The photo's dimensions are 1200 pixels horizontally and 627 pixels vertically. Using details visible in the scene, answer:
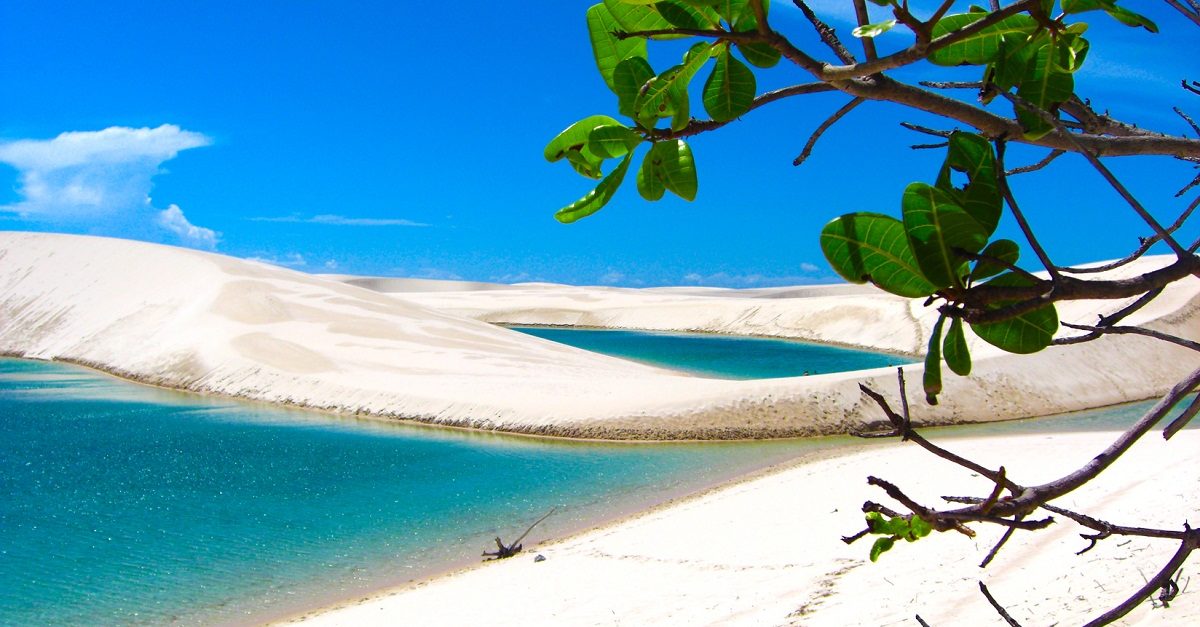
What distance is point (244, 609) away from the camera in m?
8.36

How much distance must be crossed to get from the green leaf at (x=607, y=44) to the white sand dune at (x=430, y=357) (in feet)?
53.2

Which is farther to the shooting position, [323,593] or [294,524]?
[294,524]

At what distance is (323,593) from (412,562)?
48.6 inches

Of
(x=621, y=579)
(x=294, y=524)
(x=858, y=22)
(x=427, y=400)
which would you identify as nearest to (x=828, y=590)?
(x=621, y=579)

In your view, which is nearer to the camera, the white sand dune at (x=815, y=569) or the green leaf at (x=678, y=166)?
the green leaf at (x=678, y=166)

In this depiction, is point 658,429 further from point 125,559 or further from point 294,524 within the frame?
point 125,559

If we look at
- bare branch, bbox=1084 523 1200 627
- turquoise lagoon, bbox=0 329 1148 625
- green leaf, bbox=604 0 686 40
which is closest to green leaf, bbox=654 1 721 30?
green leaf, bbox=604 0 686 40

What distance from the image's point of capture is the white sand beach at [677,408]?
6.31 meters

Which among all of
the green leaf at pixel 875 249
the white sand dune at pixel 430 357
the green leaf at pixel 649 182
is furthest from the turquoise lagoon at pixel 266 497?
the green leaf at pixel 875 249

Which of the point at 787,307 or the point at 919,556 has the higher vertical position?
the point at 787,307

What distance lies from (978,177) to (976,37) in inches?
11.6

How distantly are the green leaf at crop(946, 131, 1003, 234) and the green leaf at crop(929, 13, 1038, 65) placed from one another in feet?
0.58

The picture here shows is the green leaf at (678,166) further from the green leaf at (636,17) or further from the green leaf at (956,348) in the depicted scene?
the green leaf at (956,348)

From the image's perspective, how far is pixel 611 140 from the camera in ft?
4.59
